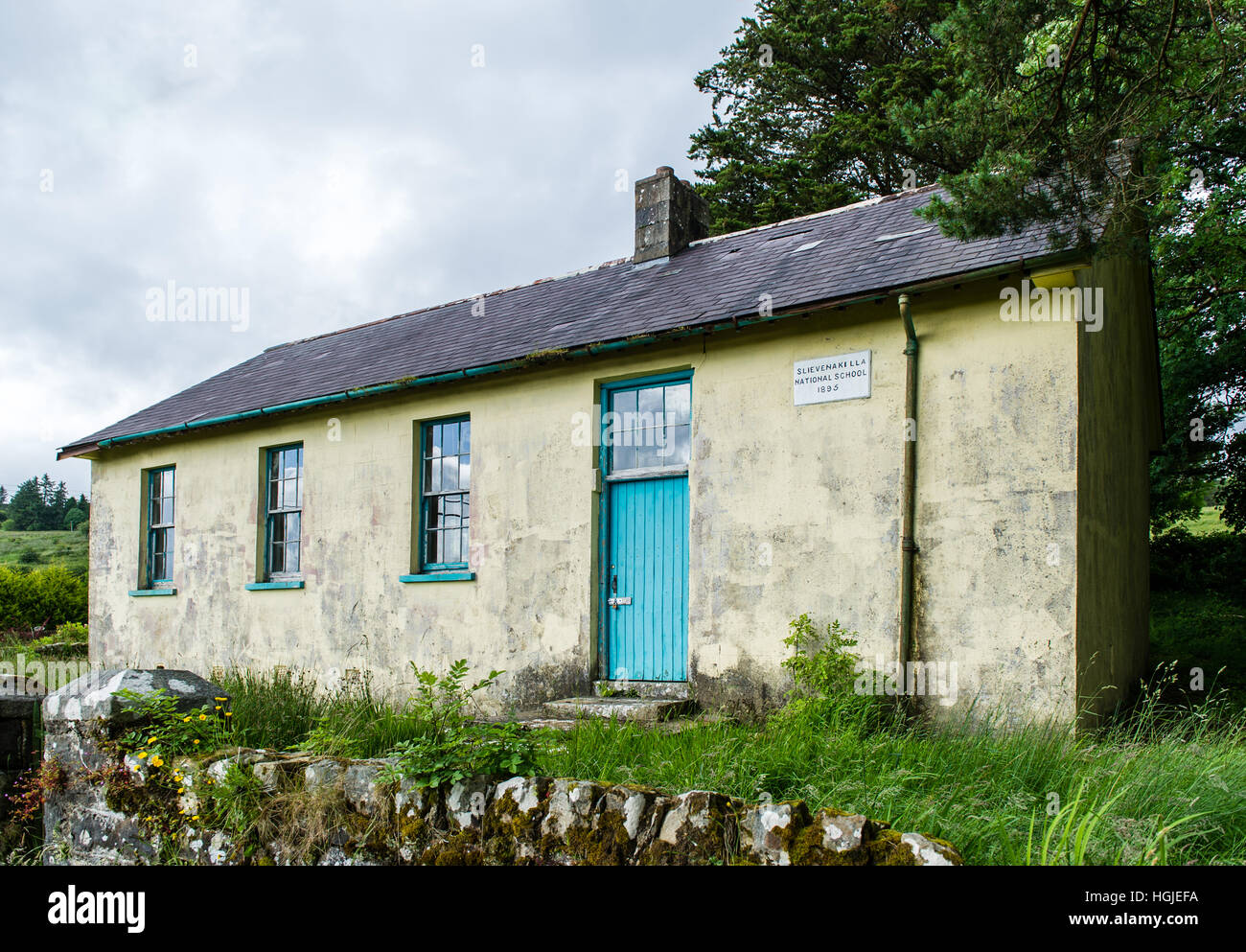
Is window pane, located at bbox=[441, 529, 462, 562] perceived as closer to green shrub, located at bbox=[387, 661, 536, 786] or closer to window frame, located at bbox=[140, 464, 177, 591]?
window frame, located at bbox=[140, 464, 177, 591]

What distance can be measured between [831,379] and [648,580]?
2553 millimetres

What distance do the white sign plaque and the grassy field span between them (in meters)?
35.8

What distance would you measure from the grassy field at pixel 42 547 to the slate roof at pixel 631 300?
26932mm

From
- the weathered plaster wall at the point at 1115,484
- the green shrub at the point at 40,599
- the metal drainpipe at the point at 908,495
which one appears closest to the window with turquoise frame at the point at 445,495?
the metal drainpipe at the point at 908,495

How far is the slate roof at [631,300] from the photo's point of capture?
26.6ft

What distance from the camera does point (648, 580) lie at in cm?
895

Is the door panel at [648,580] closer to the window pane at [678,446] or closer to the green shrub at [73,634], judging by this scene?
the window pane at [678,446]

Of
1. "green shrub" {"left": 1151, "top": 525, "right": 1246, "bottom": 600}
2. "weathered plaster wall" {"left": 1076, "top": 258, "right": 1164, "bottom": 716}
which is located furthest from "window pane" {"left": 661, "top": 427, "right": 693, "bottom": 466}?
"green shrub" {"left": 1151, "top": 525, "right": 1246, "bottom": 600}

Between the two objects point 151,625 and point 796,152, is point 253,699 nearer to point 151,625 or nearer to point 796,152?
point 151,625

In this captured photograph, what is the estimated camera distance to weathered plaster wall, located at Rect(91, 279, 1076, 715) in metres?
7.05

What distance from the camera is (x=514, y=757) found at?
419 cm

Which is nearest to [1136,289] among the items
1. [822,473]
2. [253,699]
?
[822,473]
